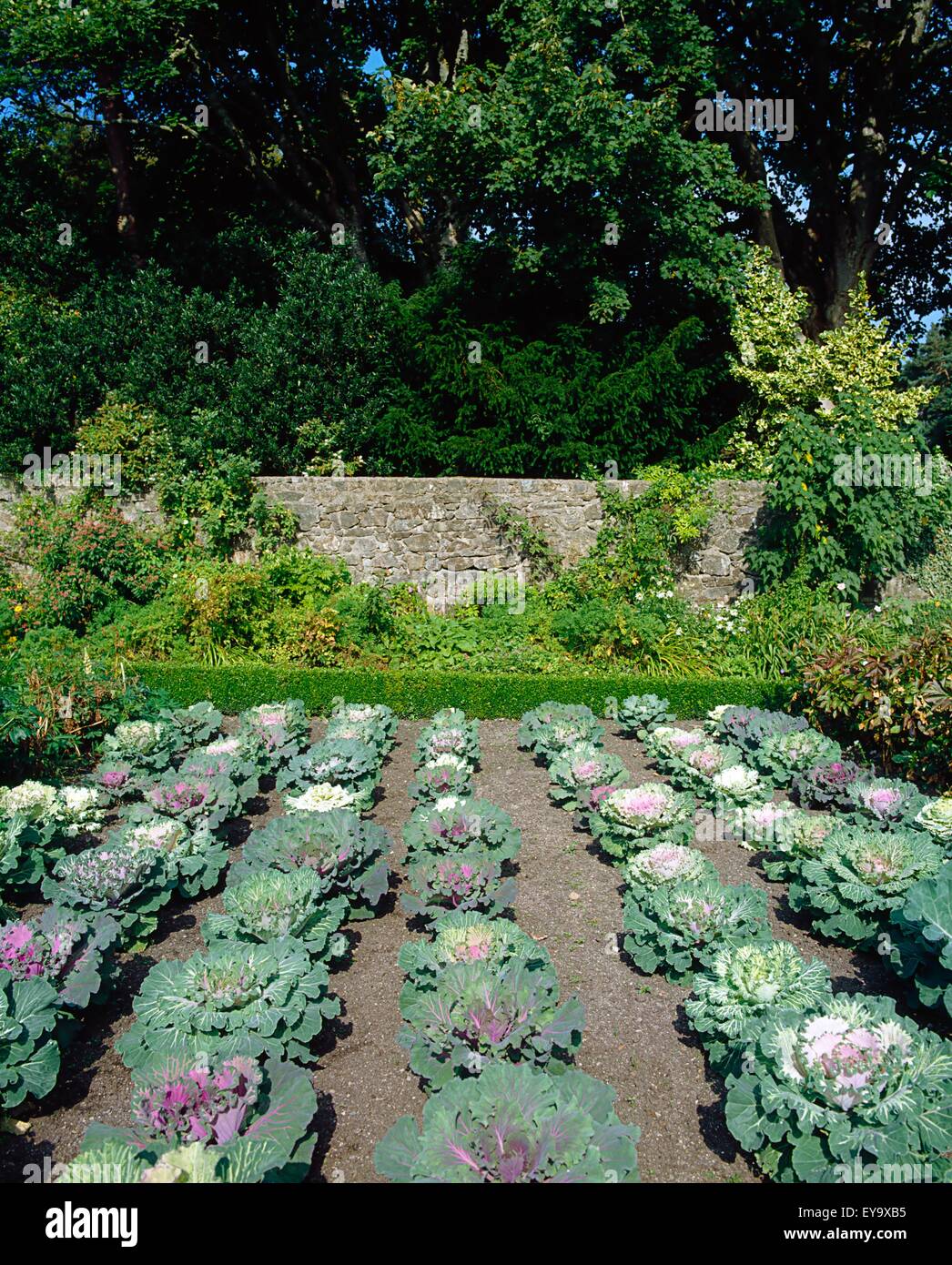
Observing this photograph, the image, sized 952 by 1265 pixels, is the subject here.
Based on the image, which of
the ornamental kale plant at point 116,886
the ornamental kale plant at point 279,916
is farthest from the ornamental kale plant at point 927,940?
the ornamental kale plant at point 116,886

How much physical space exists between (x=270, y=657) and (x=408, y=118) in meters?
8.56

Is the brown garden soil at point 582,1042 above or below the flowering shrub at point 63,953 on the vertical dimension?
below

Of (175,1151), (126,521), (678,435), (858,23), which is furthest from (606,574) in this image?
(858,23)

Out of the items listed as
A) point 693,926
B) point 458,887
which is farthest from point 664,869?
point 458,887

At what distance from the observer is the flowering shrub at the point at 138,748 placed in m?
6.73

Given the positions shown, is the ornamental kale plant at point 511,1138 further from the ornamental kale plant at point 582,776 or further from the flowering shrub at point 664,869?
the ornamental kale plant at point 582,776

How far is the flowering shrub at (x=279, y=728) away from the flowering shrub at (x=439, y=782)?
4.27 ft

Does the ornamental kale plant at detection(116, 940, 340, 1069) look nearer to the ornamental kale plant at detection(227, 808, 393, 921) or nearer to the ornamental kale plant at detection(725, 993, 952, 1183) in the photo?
the ornamental kale plant at detection(227, 808, 393, 921)

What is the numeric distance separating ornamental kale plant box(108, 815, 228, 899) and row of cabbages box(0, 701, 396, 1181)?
12 millimetres

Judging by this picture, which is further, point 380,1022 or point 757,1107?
point 380,1022

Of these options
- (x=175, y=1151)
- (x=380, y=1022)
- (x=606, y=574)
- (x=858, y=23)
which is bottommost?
(x=380, y=1022)

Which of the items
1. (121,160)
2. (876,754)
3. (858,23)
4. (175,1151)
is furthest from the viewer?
(121,160)

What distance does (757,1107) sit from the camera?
3.10 metres

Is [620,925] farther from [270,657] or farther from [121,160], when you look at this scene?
[121,160]
